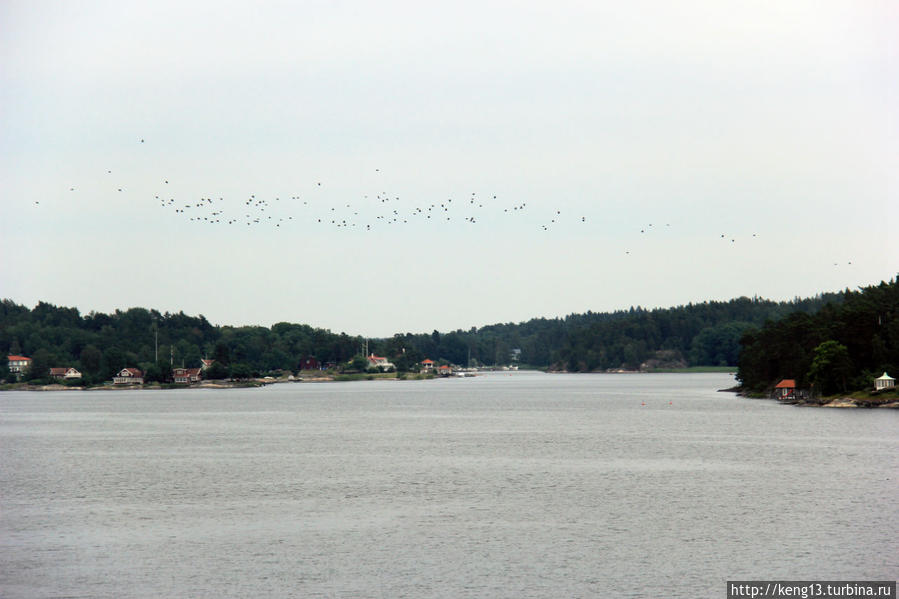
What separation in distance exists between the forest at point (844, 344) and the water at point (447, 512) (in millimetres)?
28508

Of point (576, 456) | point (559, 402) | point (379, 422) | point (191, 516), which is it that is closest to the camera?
point (191, 516)

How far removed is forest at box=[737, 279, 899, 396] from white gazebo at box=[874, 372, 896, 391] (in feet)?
9.21

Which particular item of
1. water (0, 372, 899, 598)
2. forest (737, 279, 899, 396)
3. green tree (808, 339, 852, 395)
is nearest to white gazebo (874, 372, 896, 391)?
forest (737, 279, 899, 396)

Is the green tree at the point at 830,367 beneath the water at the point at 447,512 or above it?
above

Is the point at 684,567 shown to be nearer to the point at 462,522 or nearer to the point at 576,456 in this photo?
the point at 462,522

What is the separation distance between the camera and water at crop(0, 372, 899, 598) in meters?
38.6

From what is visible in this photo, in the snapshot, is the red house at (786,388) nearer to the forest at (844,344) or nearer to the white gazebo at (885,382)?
the forest at (844,344)

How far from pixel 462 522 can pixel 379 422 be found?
83.0 meters

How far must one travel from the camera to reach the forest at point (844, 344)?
447 feet

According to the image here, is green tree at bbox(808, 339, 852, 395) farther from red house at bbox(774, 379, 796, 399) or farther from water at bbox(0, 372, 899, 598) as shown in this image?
water at bbox(0, 372, 899, 598)

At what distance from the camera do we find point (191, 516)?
2103 inches

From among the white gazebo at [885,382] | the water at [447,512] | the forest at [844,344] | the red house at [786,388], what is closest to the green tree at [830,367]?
the forest at [844,344]

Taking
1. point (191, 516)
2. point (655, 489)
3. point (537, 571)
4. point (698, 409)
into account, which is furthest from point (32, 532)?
point (698, 409)

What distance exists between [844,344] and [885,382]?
12.2 meters
